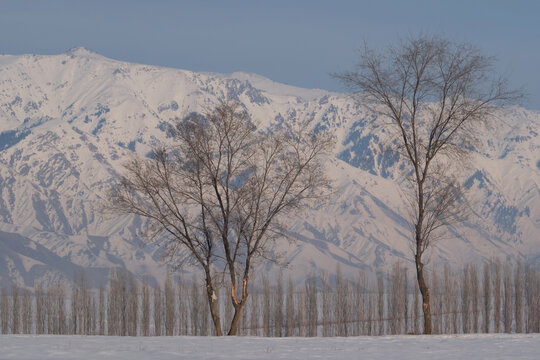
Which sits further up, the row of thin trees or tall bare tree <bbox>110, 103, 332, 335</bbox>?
tall bare tree <bbox>110, 103, 332, 335</bbox>

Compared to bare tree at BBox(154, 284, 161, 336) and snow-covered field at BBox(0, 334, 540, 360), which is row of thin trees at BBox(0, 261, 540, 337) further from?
snow-covered field at BBox(0, 334, 540, 360)

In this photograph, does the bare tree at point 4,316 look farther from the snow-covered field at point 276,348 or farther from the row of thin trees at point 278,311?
the snow-covered field at point 276,348

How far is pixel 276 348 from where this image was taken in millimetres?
25453

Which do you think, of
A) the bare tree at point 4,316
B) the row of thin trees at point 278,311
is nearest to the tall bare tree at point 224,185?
the row of thin trees at point 278,311

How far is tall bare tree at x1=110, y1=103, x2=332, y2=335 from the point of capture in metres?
35.4

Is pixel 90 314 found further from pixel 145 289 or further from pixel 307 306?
pixel 307 306

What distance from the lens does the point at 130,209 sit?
35.4 meters

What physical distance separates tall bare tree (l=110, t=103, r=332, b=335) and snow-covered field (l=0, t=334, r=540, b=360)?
7.01m

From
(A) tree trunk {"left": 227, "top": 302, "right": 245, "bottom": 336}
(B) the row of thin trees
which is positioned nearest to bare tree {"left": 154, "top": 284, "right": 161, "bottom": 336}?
(B) the row of thin trees

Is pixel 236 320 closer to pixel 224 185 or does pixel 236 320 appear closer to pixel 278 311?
pixel 224 185

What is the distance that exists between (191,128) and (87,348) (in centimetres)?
1394

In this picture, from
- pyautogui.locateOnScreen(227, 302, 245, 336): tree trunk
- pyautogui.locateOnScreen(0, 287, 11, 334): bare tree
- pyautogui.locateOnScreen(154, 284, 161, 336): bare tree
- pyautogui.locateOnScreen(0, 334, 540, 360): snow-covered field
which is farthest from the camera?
pyautogui.locateOnScreen(154, 284, 161, 336): bare tree

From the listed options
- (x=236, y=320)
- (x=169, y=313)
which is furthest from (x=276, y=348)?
(x=169, y=313)

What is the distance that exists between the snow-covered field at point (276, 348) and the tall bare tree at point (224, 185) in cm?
701
